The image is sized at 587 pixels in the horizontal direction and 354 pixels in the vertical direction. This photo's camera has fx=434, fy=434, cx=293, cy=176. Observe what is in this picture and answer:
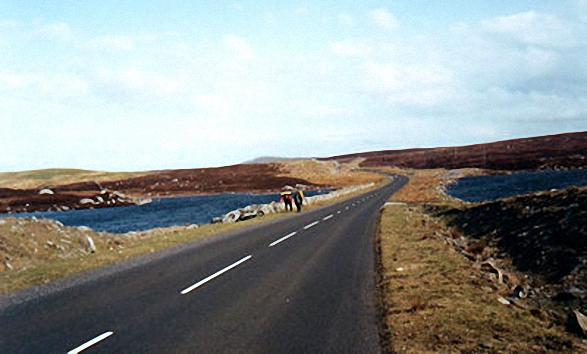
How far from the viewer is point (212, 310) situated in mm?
8586

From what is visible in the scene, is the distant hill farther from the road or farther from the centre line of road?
the road

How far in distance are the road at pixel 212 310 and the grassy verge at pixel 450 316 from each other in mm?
467

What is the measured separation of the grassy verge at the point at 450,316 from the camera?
6613mm

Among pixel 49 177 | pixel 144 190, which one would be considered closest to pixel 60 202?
pixel 144 190

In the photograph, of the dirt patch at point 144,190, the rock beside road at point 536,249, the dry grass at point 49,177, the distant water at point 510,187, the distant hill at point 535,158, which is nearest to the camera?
the rock beside road at point 536,249

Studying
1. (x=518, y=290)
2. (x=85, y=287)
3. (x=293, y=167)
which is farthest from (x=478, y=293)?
(x=293, y=167)

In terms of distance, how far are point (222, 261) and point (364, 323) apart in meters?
7.84

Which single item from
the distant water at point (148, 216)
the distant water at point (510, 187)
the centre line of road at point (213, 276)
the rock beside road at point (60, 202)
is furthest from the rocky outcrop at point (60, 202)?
the centre line of road at point (213, 276)

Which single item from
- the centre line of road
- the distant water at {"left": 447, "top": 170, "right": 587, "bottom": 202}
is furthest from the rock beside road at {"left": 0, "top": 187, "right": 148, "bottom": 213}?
the centre line of road

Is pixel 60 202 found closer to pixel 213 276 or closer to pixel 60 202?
pixel 60 202

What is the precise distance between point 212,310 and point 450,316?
455cm

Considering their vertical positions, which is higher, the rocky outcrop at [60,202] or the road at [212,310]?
the road at [212,310]

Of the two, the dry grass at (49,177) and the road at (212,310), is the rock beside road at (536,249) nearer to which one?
the road at (212,310)

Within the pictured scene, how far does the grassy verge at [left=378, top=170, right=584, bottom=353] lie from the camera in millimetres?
6613
